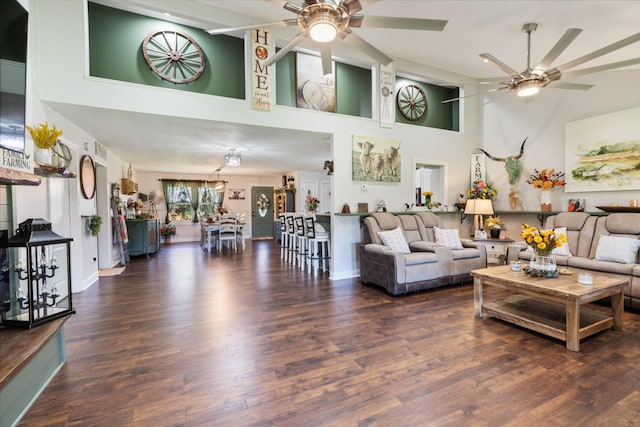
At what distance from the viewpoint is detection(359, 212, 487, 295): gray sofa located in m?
3.84

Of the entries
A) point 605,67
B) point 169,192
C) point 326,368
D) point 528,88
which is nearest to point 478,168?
point 528,88

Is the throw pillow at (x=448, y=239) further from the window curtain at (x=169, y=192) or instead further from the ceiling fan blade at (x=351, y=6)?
the window curtain at (x=169, y=192)

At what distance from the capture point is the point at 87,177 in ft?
14.9

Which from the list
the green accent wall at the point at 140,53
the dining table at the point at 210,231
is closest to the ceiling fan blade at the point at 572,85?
the green accent wall at the point at 140,53

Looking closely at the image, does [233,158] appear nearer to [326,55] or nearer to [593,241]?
[326,55]

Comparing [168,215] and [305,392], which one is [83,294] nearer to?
[305,392]

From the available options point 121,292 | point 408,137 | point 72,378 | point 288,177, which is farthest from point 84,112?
point 288,177

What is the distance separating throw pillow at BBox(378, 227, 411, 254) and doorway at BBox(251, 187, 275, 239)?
291 inches

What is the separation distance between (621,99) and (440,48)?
8.85ft

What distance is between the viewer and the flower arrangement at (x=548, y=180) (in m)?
4.87

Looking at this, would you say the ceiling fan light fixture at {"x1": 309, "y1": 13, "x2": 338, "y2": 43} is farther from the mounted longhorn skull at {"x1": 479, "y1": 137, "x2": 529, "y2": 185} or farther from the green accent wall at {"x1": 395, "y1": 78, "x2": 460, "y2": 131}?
the mounted longhorn skull at {"x1": 479, "y1": 137, "x2": 529, "y2": 185}

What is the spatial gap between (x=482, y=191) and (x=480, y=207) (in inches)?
21.4

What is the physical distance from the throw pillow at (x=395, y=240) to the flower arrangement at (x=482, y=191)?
219cm

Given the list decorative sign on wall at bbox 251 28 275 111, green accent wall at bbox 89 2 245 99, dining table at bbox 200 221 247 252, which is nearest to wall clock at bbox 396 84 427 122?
decorative sign on wall at bbox 251 28 275 111
